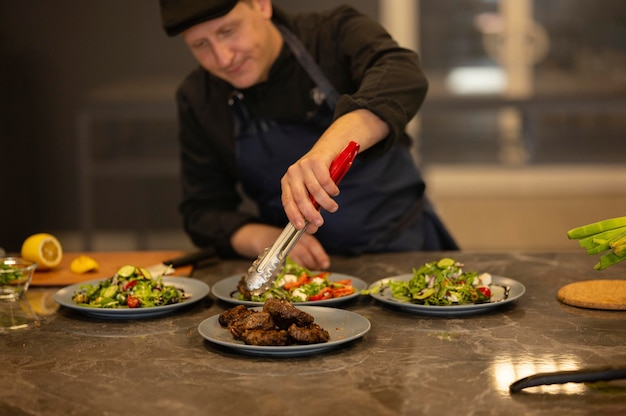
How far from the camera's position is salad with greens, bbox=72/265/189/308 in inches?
70.5

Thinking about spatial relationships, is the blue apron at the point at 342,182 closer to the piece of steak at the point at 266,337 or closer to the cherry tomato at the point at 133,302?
the cherry tomato at the point at 133,302

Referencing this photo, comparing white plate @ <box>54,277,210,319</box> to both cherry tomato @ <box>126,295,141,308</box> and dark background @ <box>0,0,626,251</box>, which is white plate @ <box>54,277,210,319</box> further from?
dark background @ <box>0,0,626,251</box>

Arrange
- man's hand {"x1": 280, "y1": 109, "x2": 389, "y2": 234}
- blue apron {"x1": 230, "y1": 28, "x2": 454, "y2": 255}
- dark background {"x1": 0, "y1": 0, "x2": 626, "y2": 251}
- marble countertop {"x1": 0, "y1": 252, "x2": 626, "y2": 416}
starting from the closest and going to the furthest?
marble countertop {"x1": 0, "y1": 252, "x2": 626, "y2": 416}, man's hand {"x1": 280, "y1": 109, "x2": 389, "y2": 234}, blue apron {"x1": 230, "y1": 28, "x2": 454, "y2": 255}, dark background {"x1": 0, "y1": 0, "x2": 626, "y2": 251}

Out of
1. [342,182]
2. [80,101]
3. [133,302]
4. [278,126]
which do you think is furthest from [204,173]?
[80,101]

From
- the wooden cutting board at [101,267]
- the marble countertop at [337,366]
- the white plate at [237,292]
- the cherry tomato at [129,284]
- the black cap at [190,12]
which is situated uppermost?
the black cap at [190,12]

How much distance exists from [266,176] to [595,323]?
1.11m

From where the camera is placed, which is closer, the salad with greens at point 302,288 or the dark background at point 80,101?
the salad with greens at point 302,288

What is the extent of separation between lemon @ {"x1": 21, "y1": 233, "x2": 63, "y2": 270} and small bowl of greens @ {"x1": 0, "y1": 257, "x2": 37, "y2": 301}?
23 cm

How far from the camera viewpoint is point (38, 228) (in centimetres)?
550

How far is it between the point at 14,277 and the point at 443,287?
0.91 m

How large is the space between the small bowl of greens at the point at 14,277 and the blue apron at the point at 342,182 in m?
0.75

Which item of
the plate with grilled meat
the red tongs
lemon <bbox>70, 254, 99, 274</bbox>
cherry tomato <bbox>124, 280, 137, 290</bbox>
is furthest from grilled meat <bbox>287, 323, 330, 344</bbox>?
lemon <bbox>70, 254, 99, 274</bbox>

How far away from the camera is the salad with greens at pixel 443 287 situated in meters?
1.74

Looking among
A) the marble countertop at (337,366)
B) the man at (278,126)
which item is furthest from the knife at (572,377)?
the man at (278,126)
